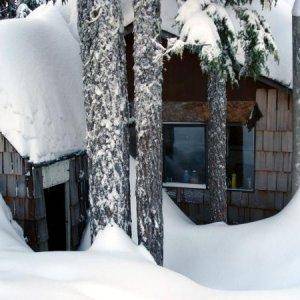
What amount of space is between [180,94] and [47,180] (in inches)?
138

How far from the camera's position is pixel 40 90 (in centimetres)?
886

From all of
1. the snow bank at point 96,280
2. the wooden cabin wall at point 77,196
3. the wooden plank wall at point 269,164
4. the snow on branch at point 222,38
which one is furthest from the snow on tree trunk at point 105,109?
the wooden plank wall at point 269,164

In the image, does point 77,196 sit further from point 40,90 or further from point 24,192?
point 40,90

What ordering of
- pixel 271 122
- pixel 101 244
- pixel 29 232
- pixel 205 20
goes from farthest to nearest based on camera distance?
pixel 271 122
pixel 29 232
pixel 205 20
pixel 101 244

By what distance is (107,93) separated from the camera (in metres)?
6.20

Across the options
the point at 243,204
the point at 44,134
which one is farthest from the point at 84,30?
the point at 243,204

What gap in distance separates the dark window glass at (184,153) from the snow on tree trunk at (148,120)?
402cm

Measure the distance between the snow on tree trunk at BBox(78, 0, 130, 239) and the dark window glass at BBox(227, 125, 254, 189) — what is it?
14.3ft

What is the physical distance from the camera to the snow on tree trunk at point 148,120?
21.2ft

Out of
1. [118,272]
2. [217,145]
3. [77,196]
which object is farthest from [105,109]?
[77,196]

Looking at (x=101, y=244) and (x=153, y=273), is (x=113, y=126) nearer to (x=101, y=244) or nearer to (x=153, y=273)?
(x=101, y=244)

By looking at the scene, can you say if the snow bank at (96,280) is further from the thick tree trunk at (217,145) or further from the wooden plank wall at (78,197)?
the wooden plank wall at (78,197)

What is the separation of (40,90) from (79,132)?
1212 mm

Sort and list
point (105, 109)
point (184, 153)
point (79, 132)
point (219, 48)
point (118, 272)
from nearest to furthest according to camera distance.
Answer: point (118, 272), point (105, 109), point (219, 48), point (79, 132), point (184, 153)
